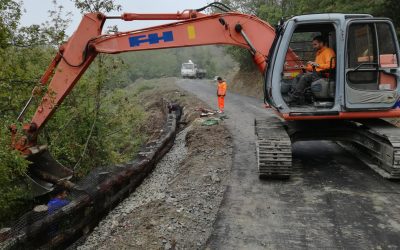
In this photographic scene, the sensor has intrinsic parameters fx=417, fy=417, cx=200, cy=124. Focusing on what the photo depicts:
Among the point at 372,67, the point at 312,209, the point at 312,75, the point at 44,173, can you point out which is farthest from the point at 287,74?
the point at 44,173

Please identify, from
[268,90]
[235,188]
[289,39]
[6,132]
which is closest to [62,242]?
[6,132]

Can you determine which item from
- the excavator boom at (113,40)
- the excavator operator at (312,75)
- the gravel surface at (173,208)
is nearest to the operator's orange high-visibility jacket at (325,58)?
the excavator operator at (312,75)

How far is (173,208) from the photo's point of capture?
626cm

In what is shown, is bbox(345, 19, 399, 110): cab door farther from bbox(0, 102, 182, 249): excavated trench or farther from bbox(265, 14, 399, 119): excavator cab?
bbox(0, 102, 182, 249): excavated trench

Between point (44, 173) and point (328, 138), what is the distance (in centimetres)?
550

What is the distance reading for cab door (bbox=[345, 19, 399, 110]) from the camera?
281 inches

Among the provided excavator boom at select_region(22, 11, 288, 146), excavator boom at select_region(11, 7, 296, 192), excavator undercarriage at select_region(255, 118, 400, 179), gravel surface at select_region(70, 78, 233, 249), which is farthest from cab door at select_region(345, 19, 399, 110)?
gravel surface at select_region(70, 78, 233, 249)

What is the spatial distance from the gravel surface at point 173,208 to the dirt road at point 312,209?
24 centimetres

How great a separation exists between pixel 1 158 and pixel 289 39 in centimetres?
501

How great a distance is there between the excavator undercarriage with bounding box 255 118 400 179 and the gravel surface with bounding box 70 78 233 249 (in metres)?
0.99

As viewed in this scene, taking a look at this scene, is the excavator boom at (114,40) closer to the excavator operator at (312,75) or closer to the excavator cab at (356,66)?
the excavator operator at (312,75)

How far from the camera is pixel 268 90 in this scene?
25.0 feet

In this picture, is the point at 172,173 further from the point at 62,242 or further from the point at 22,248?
the point at 22,248

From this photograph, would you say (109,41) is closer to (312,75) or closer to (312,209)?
(312,75)
